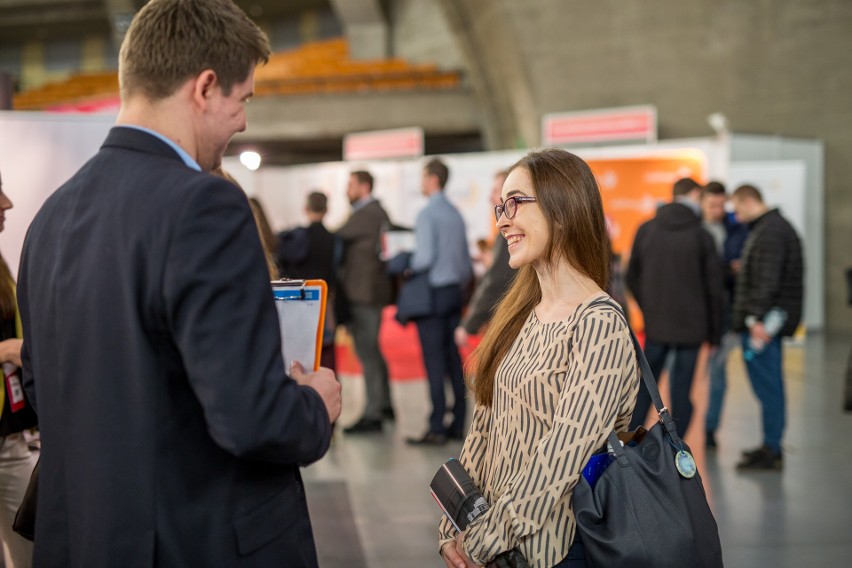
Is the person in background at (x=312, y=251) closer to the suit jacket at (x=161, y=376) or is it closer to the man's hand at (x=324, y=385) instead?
the man's hand at (x=324, y=385)

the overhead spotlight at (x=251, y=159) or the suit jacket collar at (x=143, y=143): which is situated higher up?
the overhead spotlight at (x=251, y=159)

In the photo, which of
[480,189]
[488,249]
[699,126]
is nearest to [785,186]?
[699,126]

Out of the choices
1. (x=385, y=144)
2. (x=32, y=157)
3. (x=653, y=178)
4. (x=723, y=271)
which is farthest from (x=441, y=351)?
(x=385, y=144)

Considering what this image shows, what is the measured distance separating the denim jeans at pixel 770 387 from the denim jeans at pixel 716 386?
1.85 ft

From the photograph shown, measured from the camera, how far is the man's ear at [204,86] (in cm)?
144

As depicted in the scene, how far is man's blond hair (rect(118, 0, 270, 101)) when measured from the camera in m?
1.42

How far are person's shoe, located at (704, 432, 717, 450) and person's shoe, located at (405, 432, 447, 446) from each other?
67.2 inches

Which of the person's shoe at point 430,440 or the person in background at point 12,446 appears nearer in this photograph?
the person in background at point 12,446

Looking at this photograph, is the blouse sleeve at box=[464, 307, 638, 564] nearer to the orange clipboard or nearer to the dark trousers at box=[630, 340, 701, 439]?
the orange clipboard

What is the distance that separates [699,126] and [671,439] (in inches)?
477

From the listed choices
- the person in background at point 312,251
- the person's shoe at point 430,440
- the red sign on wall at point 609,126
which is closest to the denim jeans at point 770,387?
the person's shoe at point 430,440

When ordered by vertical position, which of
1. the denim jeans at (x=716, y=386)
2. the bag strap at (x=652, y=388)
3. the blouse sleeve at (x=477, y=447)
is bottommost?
the denim jeans at (x=716, y=386)

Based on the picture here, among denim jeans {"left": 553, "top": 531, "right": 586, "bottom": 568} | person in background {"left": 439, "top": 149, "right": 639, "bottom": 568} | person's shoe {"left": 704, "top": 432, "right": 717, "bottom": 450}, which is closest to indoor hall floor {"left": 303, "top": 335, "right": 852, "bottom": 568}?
person's shoe {"left": 704, "top": 432, "right": 717, "bottom": 450}

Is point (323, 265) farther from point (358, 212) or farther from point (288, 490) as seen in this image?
point (288, 490)
